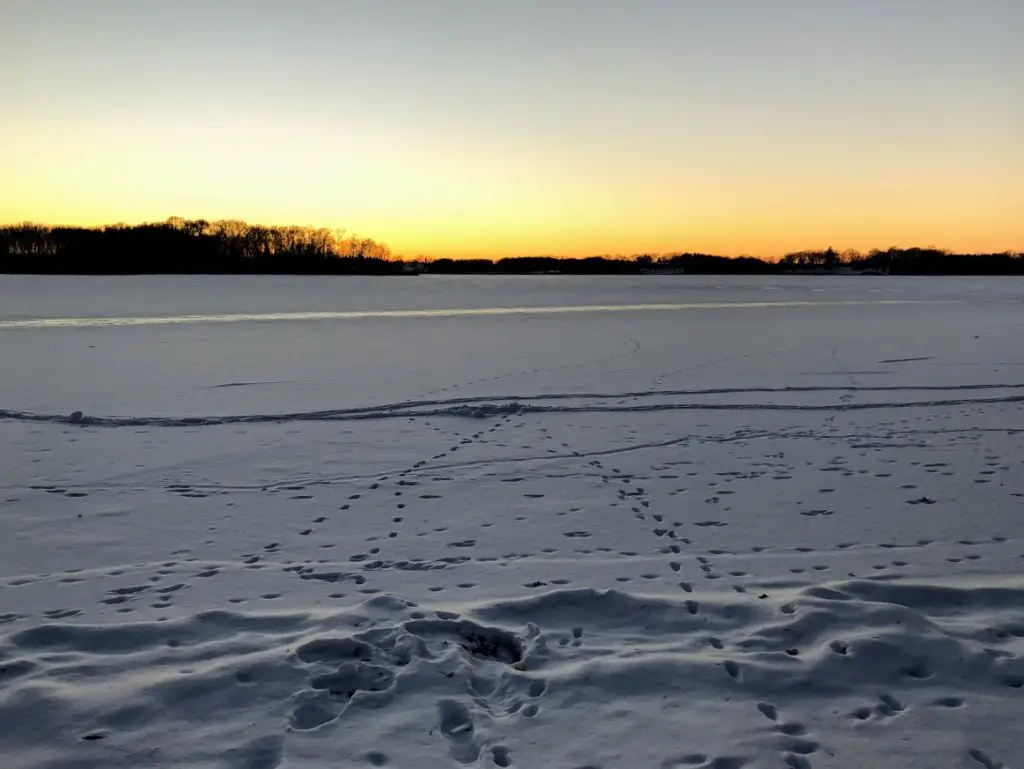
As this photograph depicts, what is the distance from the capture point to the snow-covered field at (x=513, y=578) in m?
3.87

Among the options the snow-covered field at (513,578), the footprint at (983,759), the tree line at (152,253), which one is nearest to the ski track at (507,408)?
the snow-covered field at (513,578)

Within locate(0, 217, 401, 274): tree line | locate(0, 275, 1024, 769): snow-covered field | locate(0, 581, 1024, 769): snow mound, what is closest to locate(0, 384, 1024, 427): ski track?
locate(0, 275, 1024, 769): snow-covered field

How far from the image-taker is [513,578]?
19.0ft

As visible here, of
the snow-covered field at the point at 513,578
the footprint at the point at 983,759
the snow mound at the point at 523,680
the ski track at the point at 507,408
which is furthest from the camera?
the ski track at the point at 507,408

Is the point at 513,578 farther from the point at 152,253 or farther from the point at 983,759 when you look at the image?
the point at 152,253

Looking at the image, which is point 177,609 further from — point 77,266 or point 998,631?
point 77,266

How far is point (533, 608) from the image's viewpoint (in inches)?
206

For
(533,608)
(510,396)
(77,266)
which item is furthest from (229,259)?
(533,608)

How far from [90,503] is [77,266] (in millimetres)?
114830

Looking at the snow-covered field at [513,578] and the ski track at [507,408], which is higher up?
the ski track at [507,408]

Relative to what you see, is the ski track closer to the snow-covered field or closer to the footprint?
the snow-covered field

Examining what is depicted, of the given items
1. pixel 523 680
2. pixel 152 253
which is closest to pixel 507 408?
pixel 523 680

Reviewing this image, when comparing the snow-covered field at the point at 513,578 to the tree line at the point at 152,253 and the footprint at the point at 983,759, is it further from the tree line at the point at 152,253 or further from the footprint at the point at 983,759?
the tree line at the point at 152,253

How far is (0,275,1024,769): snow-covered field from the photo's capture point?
3865 mm
